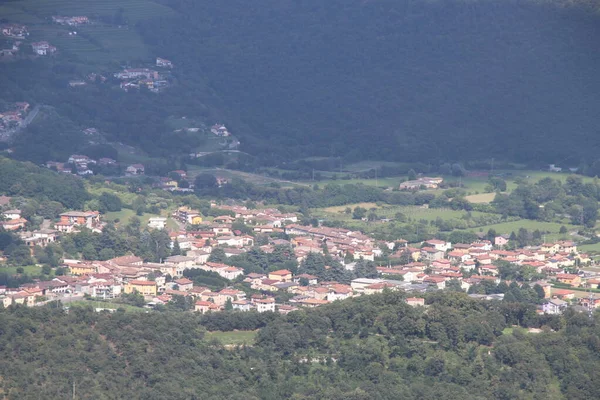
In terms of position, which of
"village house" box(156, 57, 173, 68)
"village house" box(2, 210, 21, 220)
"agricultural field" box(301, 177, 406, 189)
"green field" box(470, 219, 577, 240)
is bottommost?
"green field" box(470, 219, 577, 240)

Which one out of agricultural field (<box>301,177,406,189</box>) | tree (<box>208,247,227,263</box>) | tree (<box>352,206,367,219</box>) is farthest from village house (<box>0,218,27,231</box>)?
agricultural field (<box>301,177,406,189</box>)

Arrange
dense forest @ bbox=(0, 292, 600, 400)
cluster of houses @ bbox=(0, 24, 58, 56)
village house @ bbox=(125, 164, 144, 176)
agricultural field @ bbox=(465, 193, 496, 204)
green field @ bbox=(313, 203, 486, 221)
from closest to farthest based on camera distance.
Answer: dense forest @ bbox=(0, 292, 600, 400)
green field @ bbox=(313, 203, 486, 221)
agricultural field @ bbox=(465, 193, 496, 204)
village house @ bbox=(125, 164, 144, 176)
cluster of houses @ bbox=(0, 24, 58, 56)

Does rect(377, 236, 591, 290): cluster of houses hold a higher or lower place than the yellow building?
higher

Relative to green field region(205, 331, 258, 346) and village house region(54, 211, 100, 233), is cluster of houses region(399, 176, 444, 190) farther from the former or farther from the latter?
green field region(205, 331, 258, 346)

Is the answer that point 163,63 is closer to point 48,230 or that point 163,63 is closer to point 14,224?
point 14,224

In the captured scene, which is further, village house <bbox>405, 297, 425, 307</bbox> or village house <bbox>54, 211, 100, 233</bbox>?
village house <bbox>54, 211, 100, 233</bbox>

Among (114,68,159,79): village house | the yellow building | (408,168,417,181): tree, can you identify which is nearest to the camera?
the yellow building

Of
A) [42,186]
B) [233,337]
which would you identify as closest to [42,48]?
[42,186]

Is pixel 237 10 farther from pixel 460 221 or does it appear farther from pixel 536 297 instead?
pixel 536 297
